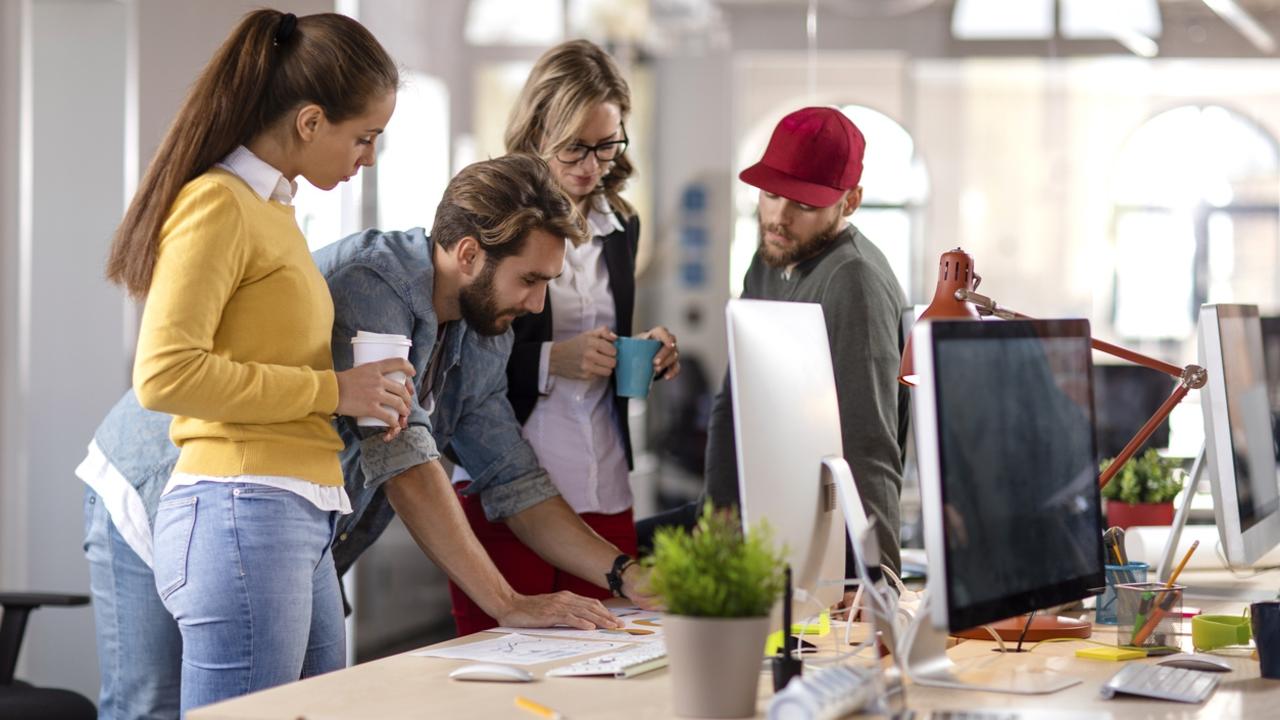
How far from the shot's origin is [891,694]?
1.58 metres

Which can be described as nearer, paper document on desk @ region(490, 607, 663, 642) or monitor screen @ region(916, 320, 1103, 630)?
monitor screen @ region(916, 320, 1103, 630)

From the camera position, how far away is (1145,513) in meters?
2.87

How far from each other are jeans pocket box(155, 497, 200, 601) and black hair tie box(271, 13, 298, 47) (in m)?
0.66

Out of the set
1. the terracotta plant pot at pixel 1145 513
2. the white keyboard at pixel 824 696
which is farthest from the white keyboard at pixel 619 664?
the terracotta plant pot at pixel 1145 513

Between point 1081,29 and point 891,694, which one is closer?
point 891,694

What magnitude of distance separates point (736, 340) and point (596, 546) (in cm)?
84

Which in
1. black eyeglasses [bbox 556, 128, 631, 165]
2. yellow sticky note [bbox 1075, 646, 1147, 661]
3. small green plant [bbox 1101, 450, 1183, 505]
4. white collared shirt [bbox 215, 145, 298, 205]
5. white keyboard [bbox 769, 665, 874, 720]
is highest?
black eyeglasses [bbox 556, 128, 631, 165]

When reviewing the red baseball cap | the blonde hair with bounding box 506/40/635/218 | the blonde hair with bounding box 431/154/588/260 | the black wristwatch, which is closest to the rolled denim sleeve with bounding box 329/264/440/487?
the blonde hair with bounding box 431/154/588/260

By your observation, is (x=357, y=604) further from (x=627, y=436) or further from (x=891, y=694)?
(x=891, y=694)

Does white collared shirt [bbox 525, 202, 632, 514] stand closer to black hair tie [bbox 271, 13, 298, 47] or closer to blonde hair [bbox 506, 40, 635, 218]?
blonde hair [bbox 506, 40, 635, 218]

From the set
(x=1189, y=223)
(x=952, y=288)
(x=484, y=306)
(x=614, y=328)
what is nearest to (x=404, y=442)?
(x=484, y=306)

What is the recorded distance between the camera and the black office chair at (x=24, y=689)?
2557mm

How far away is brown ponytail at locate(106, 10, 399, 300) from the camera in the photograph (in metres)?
1.95

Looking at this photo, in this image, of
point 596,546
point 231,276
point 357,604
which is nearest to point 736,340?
point 231,276
